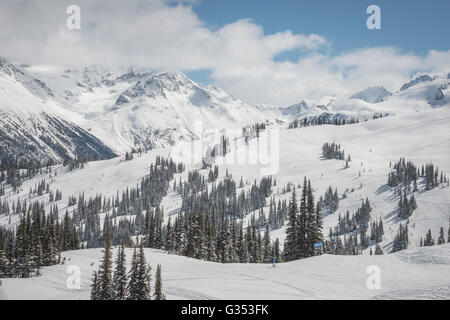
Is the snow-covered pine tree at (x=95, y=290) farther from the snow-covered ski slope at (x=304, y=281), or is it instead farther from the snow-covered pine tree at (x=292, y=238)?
the snow-covered pine tree at (x=292, y=238)

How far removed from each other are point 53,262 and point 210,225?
35.3 metres

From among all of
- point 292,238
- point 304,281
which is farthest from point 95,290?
point 292,238

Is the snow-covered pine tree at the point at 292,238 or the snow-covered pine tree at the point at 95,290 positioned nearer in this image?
the snow-covered pine tree at the point at 95,290

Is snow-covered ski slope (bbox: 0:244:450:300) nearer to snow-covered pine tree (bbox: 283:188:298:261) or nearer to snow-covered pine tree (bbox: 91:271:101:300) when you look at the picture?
snow-covered pine tree (bbox: 91:271:101:300)

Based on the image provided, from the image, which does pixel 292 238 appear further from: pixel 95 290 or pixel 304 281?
pixel 95 290

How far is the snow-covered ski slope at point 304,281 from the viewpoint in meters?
28.1

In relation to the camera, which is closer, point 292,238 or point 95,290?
point 95,290

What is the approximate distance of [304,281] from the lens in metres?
33.5

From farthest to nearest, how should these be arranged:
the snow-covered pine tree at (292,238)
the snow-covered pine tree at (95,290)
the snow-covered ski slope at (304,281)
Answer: the snow-covered pine tree at (292,238) < the snow-covered pine tree at (95,290) < the snow-covered ski slope at (304,281)

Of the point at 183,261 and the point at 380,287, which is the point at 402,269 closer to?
the point at 380,287

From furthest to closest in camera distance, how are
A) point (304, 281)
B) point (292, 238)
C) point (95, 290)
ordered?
point (292, 238), point (304, 281), point (95, 290)

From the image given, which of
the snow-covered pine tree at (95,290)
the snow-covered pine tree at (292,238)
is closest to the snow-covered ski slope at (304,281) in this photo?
the snow-covered pine tree at (95,290)
